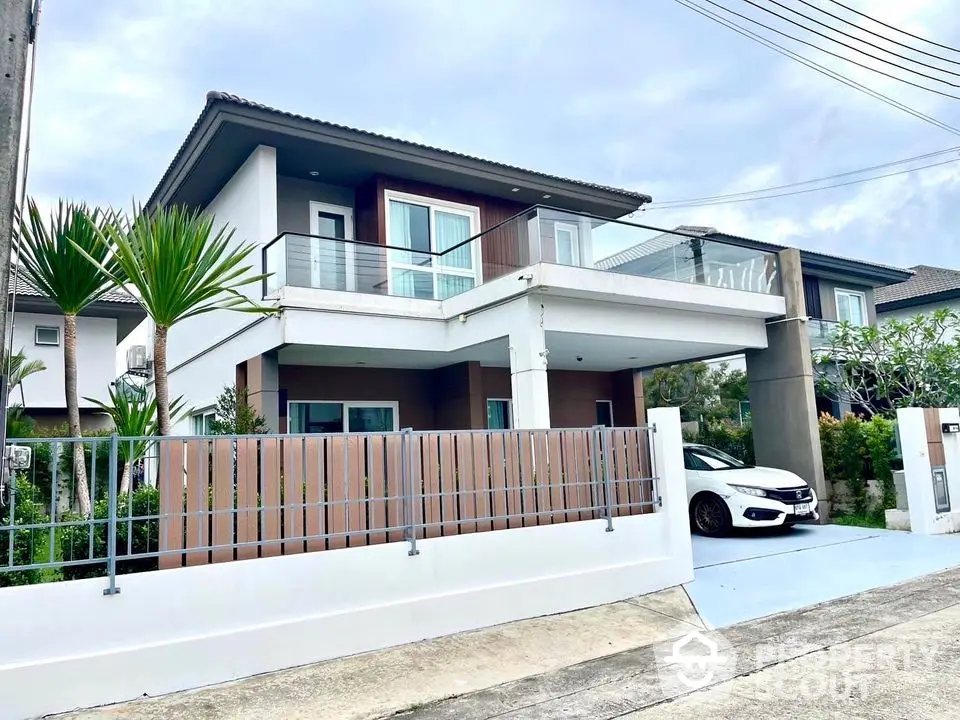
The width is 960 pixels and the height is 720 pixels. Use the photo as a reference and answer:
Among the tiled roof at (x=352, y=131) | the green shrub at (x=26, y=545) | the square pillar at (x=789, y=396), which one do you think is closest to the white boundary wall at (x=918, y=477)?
the square pillar at (x=789, y=396)

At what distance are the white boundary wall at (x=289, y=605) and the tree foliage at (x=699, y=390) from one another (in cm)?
1430

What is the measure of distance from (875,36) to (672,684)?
9.45 metres

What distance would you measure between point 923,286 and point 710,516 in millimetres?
17885

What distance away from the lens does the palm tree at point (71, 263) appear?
214 inches

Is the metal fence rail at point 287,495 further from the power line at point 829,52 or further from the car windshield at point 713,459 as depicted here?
the power line at point 829,52

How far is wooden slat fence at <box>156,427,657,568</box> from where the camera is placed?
511cm

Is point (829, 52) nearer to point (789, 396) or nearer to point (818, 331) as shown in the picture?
point (789, 396)

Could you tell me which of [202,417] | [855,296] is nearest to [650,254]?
[202,417]

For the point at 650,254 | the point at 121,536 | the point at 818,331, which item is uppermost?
the point at 650,254

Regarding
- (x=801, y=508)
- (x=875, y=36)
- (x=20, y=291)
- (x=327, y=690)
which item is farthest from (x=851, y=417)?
(x=20, y=291)

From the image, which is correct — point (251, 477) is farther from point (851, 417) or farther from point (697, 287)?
point (851, 417)

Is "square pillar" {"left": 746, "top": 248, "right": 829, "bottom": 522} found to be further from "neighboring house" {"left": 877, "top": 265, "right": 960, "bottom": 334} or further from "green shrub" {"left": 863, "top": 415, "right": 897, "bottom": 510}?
"neighboring house" {"left": 877, "top": 265, "right": 960, "bottom": 334}

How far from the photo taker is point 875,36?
9648 mm

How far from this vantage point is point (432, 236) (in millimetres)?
12094
